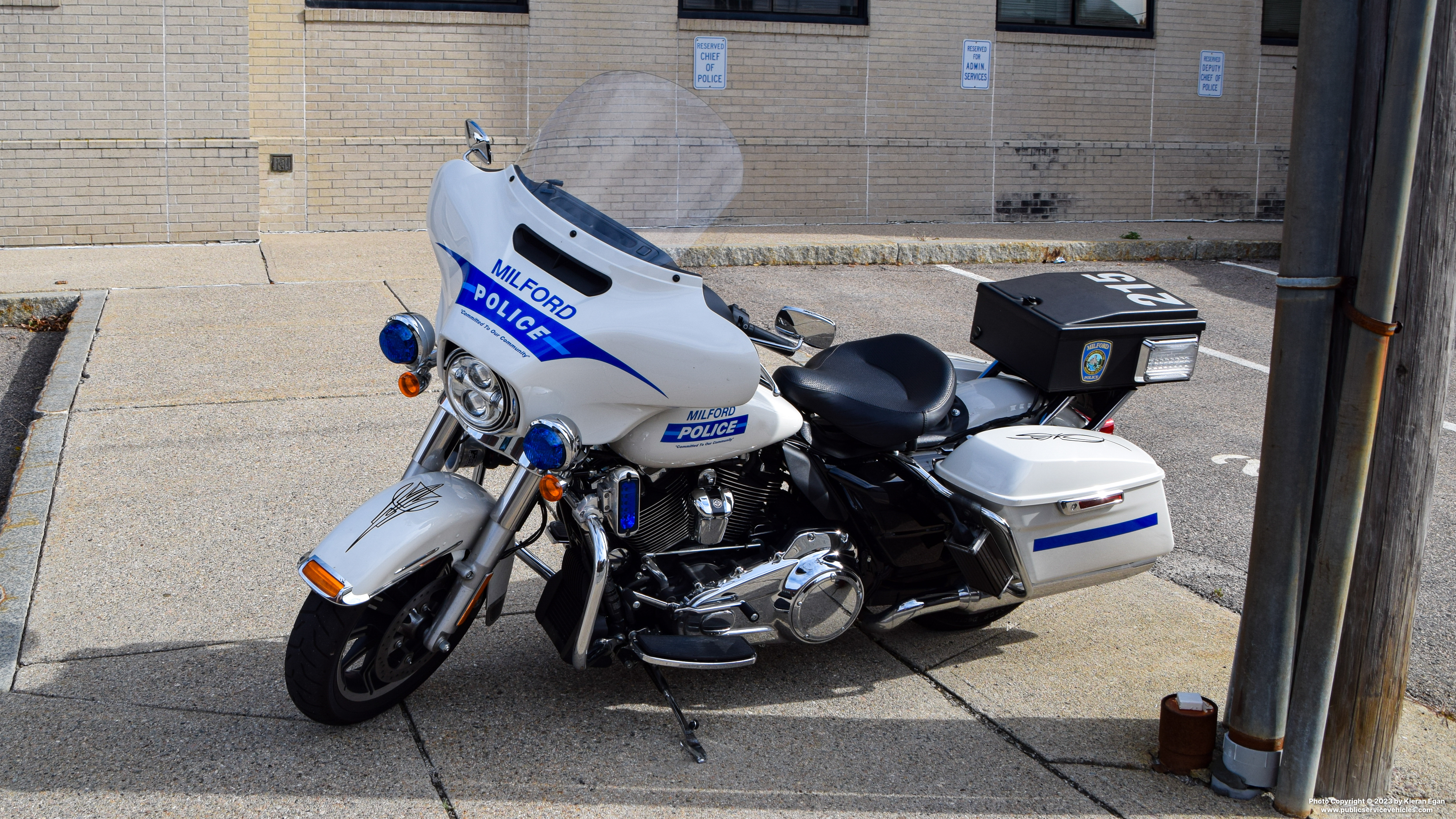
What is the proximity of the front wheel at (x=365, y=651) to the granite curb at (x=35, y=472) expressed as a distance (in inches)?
41.5

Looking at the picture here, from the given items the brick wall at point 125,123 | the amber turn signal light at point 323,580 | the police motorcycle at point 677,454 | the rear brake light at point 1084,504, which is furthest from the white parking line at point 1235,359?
the brick wall at point 125,123

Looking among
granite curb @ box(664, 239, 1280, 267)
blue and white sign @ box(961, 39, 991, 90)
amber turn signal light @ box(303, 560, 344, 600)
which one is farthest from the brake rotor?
blue and white sign @ box(961, 39, 991, 90)

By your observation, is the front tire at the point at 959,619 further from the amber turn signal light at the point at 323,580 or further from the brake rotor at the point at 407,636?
the amber turn signal light at the point at 323,580

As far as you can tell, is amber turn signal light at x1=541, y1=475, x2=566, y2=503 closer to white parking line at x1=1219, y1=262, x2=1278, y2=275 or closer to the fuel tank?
the fuel tank

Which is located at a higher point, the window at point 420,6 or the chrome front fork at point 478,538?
the window at point 420,6

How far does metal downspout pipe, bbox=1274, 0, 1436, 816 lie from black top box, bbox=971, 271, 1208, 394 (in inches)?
39.4

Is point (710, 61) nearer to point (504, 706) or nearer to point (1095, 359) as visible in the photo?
point (1095, 359)

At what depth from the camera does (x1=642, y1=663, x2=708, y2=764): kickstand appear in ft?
10.5

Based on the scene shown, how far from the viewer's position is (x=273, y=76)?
11.2 metres

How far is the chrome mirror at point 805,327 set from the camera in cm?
348

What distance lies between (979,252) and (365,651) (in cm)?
917

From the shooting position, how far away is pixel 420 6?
11531mm

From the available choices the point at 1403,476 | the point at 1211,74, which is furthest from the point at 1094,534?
the point at 1211,74

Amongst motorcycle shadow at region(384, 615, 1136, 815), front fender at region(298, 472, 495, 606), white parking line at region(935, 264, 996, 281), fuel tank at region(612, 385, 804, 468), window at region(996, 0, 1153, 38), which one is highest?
window at region(996, 0, 1153, 38)
